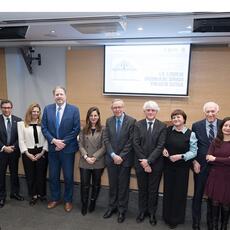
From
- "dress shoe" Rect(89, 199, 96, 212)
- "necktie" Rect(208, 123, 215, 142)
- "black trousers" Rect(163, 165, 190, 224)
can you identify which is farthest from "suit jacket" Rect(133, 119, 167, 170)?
"dress shoe" Rect(89, 199, 96, 212)

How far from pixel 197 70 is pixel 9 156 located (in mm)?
3208

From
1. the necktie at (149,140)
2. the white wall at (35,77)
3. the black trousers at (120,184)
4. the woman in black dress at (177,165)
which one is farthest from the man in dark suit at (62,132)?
the white wall at (35,77)

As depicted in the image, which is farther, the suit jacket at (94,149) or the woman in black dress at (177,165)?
the suit jacket at (94,149)

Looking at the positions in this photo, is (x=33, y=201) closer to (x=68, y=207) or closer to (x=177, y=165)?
(x=68, y=207)

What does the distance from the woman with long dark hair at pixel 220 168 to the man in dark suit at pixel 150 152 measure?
53 cm

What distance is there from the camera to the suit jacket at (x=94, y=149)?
319 cm

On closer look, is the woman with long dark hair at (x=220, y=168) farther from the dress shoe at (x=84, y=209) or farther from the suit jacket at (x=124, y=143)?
the dress shoe at (x=84, y=209)

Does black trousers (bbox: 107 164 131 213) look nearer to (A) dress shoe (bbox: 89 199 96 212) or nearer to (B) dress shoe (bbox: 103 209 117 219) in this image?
(B) dress shoe (bbox: 103 209 117 219)

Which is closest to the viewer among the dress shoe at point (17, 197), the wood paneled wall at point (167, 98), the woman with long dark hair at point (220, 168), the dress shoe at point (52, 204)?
the woman with long dark hair at point (220, 168)

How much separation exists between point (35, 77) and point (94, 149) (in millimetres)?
2892

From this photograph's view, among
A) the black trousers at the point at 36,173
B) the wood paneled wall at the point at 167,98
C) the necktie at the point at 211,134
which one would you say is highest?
the wood paneled wall at the point at 167,98

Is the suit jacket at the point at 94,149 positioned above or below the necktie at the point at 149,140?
below

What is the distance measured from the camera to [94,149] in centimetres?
321
